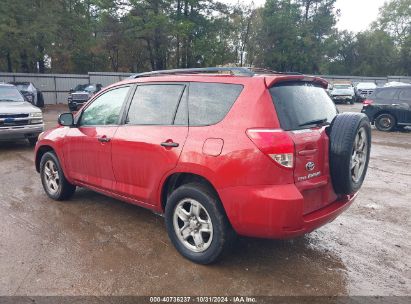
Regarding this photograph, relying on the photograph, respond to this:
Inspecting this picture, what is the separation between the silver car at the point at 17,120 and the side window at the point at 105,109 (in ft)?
16.9

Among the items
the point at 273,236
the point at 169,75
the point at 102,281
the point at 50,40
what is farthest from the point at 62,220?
the point at 50,40

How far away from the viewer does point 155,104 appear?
12.8ft

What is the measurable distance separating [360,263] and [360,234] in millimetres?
756

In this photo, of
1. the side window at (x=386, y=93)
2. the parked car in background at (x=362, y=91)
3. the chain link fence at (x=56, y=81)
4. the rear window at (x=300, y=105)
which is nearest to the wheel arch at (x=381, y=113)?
the side window at (x=386, y=93)

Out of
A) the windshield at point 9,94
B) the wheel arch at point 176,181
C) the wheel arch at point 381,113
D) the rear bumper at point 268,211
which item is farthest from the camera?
the wheel arch at point 381,113

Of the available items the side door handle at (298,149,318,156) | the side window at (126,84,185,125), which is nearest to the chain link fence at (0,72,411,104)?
the side window at (126,84,185,125)

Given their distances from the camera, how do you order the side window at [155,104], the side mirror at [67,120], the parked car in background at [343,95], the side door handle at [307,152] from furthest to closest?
the parked car in background at [343,95] → the side mirror at [67,120] → the side window at [155,104] → the side door handle at [307,152]

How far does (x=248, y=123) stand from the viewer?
3.09 meters

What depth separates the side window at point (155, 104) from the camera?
3746 millimetres

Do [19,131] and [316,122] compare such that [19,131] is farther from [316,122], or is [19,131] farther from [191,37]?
[191,37]

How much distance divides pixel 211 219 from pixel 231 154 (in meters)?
0.64

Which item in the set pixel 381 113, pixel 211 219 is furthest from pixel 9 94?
pixel 381 113

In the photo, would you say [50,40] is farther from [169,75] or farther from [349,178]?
[349,178]

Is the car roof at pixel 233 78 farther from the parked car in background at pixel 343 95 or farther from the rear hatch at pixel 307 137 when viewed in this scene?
the parked car in background at pixel 343 95
